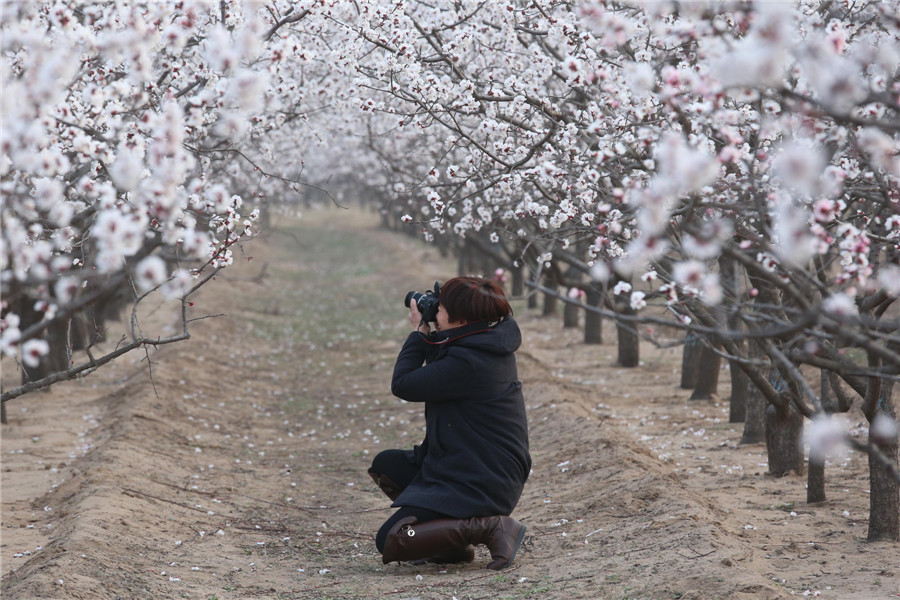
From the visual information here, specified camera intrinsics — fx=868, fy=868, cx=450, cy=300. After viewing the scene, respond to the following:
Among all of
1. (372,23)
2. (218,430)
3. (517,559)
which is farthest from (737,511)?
(218,430)

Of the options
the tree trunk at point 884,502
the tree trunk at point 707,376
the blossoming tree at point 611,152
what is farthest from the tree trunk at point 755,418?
the tree trunk at point 884,502

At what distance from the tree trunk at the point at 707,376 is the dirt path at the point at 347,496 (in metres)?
0.23

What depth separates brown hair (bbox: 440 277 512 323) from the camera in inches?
200

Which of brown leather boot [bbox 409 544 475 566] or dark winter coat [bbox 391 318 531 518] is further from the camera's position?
brown leather boot [bbox 409 544 475 566]

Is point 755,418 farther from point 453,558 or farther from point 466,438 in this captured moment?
point 466,438

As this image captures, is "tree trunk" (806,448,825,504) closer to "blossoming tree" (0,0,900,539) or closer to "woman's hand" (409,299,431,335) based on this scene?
"blossoming tree" (0,0,900,539)

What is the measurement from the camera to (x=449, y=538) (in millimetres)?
5020

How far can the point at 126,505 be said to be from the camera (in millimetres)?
6379

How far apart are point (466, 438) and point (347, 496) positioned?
267 cm

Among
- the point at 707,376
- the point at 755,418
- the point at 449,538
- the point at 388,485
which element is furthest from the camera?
the point at 707,376

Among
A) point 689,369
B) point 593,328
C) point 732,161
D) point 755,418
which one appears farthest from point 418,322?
point 593,328

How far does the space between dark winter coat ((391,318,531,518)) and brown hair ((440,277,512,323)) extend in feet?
0.21

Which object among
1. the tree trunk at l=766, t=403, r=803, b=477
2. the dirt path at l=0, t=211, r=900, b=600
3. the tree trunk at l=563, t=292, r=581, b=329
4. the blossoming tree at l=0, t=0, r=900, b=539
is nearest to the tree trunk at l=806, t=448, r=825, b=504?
the dirt path at l=0, t=211, r=900, b=600

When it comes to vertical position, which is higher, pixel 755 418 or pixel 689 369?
pixel 689 369
